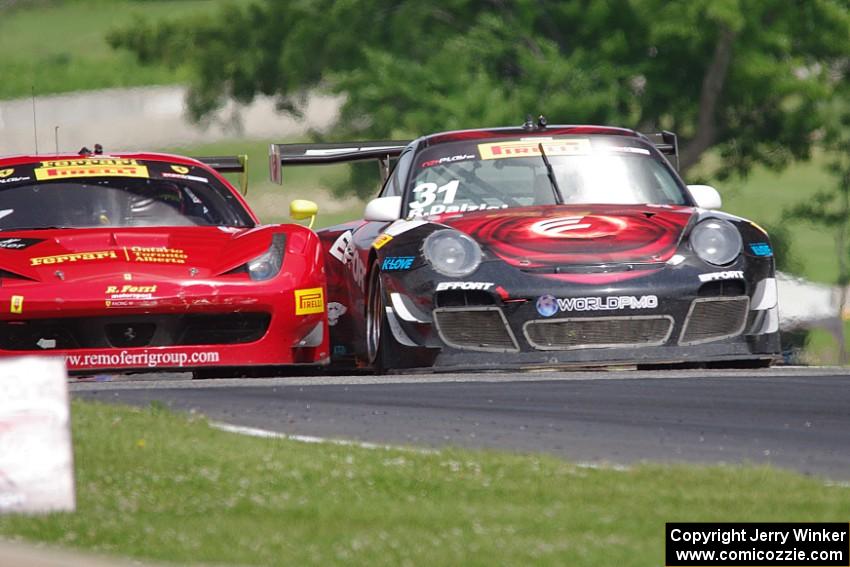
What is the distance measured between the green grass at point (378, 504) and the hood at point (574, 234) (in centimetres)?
279

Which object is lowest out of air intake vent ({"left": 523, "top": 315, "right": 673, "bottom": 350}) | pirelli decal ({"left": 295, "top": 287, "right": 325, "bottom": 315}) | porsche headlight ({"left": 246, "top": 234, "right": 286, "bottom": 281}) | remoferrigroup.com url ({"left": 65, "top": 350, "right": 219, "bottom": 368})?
remoferrigroup.com url ({"left": 65, "top": 350, "right": 219, "bottom": 368})

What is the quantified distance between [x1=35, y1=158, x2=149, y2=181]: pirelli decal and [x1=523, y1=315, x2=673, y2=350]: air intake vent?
2.90 m

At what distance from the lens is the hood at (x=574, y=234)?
10.1 metres

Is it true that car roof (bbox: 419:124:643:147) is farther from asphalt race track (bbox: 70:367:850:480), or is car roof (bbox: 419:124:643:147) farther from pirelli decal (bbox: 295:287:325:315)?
asphalt race track (bbox: 70:367:850:480)

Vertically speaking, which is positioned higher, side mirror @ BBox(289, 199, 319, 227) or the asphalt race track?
side mirror @ BBox(289, 199, 319, 227)

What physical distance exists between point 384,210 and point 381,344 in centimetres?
85

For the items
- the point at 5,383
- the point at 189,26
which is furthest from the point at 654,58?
the point at 5,383

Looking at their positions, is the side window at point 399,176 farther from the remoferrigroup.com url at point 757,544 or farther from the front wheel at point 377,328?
the remoferrigroup.com url at point 757,544

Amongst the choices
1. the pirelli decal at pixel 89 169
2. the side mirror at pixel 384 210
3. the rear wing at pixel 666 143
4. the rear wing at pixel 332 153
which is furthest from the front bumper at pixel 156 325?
the rear wing at pixel 666 143

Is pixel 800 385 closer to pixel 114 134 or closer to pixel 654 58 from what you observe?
pixel 654 58

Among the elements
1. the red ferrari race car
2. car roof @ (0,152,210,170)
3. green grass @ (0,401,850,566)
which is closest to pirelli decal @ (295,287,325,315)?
the red ferrari race car

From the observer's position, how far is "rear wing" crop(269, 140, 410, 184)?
13.0 metres

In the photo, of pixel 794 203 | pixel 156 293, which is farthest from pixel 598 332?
pixel 794 203

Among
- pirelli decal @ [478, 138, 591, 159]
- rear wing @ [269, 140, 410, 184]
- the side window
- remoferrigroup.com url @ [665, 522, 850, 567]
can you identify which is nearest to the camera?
remoferrigroup.com url @ [665, 522, 850, 567]
